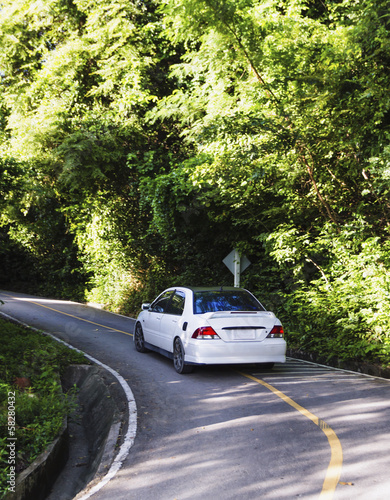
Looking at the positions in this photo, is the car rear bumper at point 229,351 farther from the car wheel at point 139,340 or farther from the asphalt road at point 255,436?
the car wheel at point 139,340

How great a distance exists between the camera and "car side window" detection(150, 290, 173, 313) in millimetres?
10822

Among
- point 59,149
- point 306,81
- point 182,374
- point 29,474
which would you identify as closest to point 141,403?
point 182,374

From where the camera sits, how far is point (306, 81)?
36.1ft

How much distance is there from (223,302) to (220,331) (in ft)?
3.10

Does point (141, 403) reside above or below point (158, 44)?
below

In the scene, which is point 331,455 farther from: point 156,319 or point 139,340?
point 139,340

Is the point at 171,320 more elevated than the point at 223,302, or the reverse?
the point at 223,302

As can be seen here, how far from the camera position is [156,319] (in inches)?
433

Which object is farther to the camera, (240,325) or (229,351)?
(240,325)

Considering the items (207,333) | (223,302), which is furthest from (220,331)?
(223,302)

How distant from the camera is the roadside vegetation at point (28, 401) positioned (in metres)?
5.70

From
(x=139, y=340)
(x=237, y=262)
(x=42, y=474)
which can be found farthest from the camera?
(x=237, y=262)

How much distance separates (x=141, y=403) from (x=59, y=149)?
13382mm

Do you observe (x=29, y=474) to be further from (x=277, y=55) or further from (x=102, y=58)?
(x=102, y=58)
